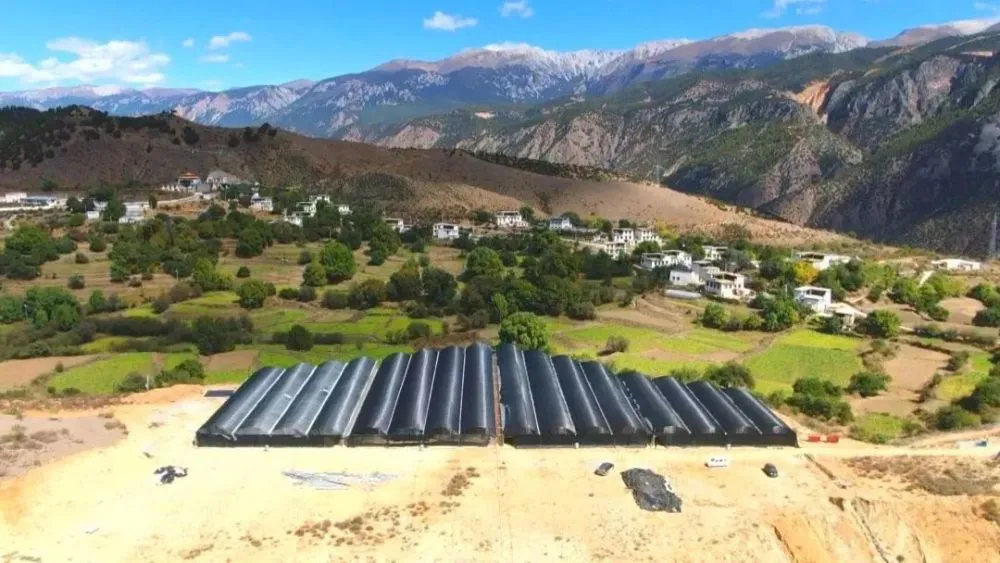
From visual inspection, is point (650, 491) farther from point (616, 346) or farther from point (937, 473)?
point (616, 346)

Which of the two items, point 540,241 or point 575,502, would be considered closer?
point 575,502

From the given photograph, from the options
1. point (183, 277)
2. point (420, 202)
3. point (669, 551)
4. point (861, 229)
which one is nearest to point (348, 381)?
point (669, 551)

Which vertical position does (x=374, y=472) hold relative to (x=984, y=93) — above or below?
below

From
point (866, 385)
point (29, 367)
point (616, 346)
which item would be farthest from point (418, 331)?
point (866, 385)

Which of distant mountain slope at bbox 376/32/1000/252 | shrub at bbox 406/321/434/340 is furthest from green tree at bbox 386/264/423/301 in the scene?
distant mountain slope at bbox 376/32/1000/252

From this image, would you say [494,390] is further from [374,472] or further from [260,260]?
[260,260]

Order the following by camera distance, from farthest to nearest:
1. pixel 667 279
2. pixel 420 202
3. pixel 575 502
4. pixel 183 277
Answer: pixel 420 202, pixel 667 279, pixel 183 277, pixel 575 502

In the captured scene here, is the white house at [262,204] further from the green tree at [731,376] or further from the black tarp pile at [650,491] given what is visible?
the black tarp pile at [650,491]
